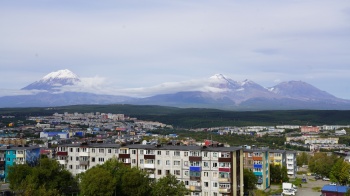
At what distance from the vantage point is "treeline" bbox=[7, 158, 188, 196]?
3544 centimetres

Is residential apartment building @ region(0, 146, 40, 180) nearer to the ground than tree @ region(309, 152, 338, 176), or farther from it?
farther from it

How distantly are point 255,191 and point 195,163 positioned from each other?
953cm

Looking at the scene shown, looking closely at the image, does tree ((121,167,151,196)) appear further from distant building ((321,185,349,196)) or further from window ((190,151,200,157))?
distant building ((321,185,349,196))

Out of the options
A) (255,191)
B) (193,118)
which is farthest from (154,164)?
(193,118)

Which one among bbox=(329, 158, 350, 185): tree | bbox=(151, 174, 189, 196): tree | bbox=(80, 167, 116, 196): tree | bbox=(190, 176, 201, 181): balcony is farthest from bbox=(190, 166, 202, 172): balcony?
bbox=(329, 158, 350, 185): tree

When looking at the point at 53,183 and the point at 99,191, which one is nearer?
the point at 99,191

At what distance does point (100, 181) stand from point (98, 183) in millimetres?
212

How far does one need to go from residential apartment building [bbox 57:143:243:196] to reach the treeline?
12.4 ft

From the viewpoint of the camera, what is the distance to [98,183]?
116 ft

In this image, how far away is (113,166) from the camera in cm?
3888

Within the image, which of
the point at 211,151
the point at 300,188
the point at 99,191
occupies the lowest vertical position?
the point at 300,188

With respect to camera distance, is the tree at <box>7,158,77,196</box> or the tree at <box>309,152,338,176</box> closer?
the tree at <box>7,158,77,196</box>

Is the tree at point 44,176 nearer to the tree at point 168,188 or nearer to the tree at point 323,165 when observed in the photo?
the tree at point 168,188

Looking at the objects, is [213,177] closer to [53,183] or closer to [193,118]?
[53,183]
